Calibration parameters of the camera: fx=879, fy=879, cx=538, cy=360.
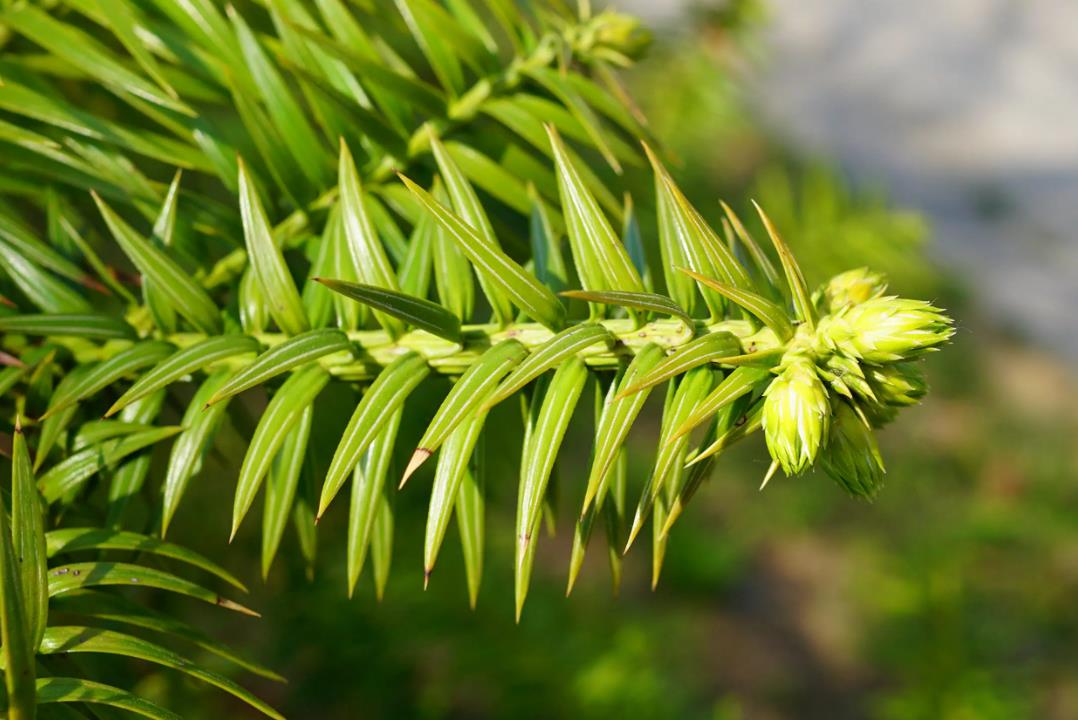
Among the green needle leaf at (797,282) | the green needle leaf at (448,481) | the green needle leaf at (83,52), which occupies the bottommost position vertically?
the green needle leaf at (448,481)

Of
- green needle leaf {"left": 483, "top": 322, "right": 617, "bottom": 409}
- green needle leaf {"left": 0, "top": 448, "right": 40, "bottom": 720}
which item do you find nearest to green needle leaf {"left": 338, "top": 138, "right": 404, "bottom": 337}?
green needle leaf {"left": 483, "top": 322, "right": 617, "bottom": 409}

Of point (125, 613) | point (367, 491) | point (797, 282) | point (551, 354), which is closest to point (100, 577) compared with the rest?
point (125, 613)

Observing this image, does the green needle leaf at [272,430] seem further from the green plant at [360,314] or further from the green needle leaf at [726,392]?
the green needle leaf at [726,392]

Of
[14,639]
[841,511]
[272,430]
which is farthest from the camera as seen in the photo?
[841,511]

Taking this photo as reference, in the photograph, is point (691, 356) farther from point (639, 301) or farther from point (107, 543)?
point (107, 543)

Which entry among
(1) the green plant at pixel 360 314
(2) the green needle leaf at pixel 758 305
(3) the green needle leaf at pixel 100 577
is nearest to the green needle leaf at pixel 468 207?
(1) the green plant at pixel 360 314

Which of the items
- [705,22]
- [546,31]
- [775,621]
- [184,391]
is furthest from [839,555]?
[546,31]

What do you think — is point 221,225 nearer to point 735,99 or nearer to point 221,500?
point 221,500
